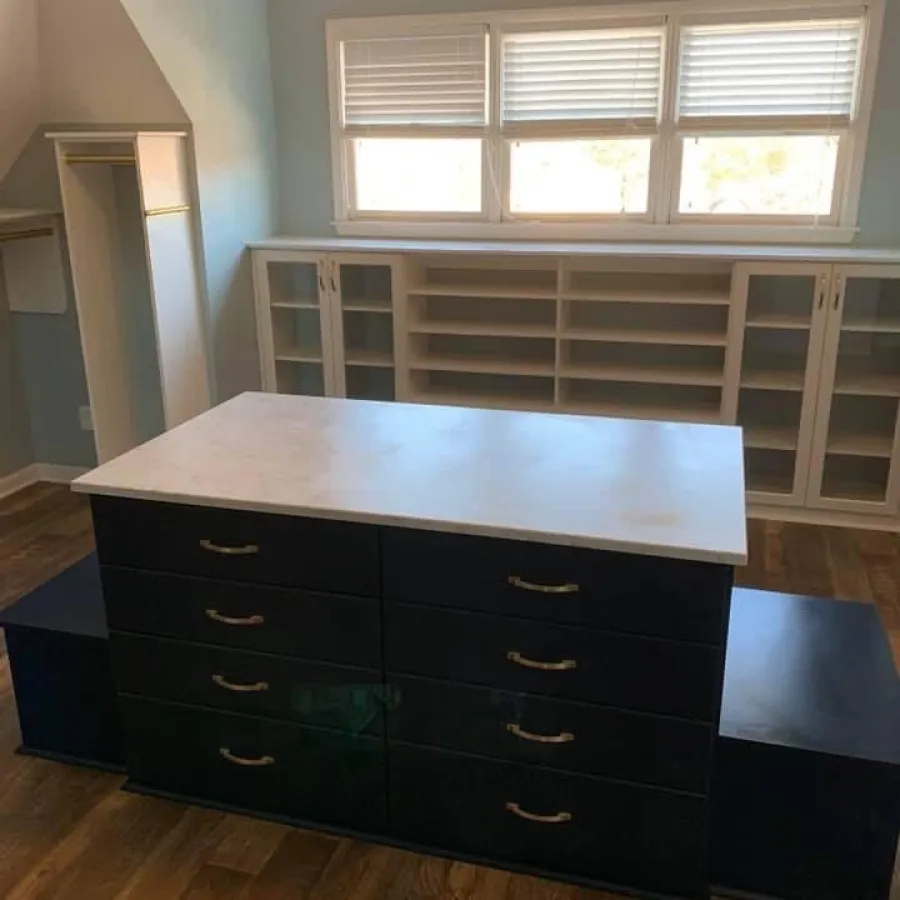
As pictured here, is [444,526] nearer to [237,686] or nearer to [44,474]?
[237,686]

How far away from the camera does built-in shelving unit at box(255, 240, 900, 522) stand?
366cm

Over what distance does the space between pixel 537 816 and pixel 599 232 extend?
2798 mm

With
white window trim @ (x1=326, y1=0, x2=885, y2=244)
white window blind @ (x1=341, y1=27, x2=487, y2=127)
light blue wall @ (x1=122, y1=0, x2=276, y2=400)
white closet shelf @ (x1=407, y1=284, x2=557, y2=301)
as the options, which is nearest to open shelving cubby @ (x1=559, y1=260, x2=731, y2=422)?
white closet shelf @ (x1=407, y1=284, x2=557, y2=301)

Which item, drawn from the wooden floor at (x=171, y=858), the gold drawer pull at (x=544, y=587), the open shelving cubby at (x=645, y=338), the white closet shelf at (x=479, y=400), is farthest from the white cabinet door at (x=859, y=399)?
the gold drawer pull at (x=544, y=587)

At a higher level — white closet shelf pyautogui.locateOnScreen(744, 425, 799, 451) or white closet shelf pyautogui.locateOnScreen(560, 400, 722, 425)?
white closet shelf pyautogui.locateOnScreen(560, 400, 722, 425)

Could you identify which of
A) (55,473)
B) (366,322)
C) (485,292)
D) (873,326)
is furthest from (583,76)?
(55,473)

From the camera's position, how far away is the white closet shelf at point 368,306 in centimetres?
409

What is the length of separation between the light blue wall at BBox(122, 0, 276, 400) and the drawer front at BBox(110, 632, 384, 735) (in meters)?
2.16

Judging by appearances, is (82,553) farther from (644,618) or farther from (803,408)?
(803,408)

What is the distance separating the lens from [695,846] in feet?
6.03

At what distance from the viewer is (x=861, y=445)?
3.74 m

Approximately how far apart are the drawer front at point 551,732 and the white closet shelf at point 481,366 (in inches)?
88.4

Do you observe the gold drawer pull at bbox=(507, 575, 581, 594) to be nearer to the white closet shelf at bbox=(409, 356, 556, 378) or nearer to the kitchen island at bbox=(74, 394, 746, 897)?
the kitchen island at bbox=(74, 394, 746, 897)

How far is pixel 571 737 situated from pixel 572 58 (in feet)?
10.2
